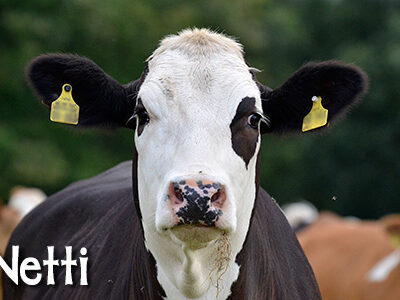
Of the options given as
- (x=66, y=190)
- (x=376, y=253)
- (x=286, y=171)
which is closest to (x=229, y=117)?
(x=66, y=190)

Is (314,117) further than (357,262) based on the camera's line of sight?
No

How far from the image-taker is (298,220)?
60.4 ft

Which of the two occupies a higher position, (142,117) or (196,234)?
(142,117)

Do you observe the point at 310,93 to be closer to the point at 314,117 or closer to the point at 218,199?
the point at 314,117

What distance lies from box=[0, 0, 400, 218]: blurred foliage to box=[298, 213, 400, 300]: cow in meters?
12.0

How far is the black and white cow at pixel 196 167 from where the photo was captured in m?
4.25

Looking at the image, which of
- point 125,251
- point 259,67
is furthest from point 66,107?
point 259,67

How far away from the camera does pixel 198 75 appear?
4605 mm

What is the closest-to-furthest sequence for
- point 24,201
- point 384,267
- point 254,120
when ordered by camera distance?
point 254,120 → point 384,267 → point 24,201

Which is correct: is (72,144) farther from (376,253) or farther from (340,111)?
(340,111)

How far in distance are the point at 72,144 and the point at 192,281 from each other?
25.6m

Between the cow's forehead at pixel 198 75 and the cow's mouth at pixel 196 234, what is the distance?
1.99 feet

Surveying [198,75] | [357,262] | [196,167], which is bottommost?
[357,262]

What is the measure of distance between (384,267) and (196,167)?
26.7 ft
